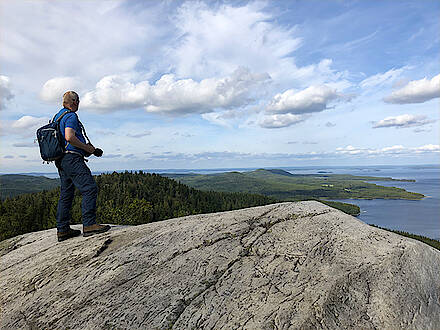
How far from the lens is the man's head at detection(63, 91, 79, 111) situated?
747cm

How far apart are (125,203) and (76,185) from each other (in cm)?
7485

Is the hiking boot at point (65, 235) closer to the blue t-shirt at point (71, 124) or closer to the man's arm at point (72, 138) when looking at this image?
the blue t-shirt at point (71, 124)

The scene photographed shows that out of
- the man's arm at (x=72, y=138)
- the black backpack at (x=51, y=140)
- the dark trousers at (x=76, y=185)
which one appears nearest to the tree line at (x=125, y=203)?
the dark trousers at (x=76, y=185)

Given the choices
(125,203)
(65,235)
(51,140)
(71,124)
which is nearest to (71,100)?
(71,124)

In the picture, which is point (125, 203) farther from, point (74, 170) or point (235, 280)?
point (235, 280)

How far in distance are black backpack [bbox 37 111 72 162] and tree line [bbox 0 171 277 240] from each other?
1775 inches

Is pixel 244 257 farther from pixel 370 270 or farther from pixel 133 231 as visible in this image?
pixel 133 231

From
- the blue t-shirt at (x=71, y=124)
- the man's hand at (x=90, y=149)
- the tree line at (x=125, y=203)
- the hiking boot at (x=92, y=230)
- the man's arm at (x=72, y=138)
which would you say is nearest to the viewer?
the man's arm at (x=72, y=138)

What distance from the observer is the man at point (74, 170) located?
7114 mm

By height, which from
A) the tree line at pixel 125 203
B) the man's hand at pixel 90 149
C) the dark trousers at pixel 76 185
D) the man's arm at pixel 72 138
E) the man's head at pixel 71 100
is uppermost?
the man's head at pixel 71 100

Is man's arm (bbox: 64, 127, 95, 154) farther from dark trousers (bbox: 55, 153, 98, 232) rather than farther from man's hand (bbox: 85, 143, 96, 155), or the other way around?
dark trousers (bbox: 55, 153, 98, 232)

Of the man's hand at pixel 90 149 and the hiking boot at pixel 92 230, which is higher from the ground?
the man's hand at pixel 90 149

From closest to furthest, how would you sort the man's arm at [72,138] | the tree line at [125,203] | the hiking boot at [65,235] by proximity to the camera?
the man's arm at [72,138] → the hiking boot at [65,235] → the tree line at [125,203]

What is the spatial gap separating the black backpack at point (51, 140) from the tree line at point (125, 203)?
1775 inches
